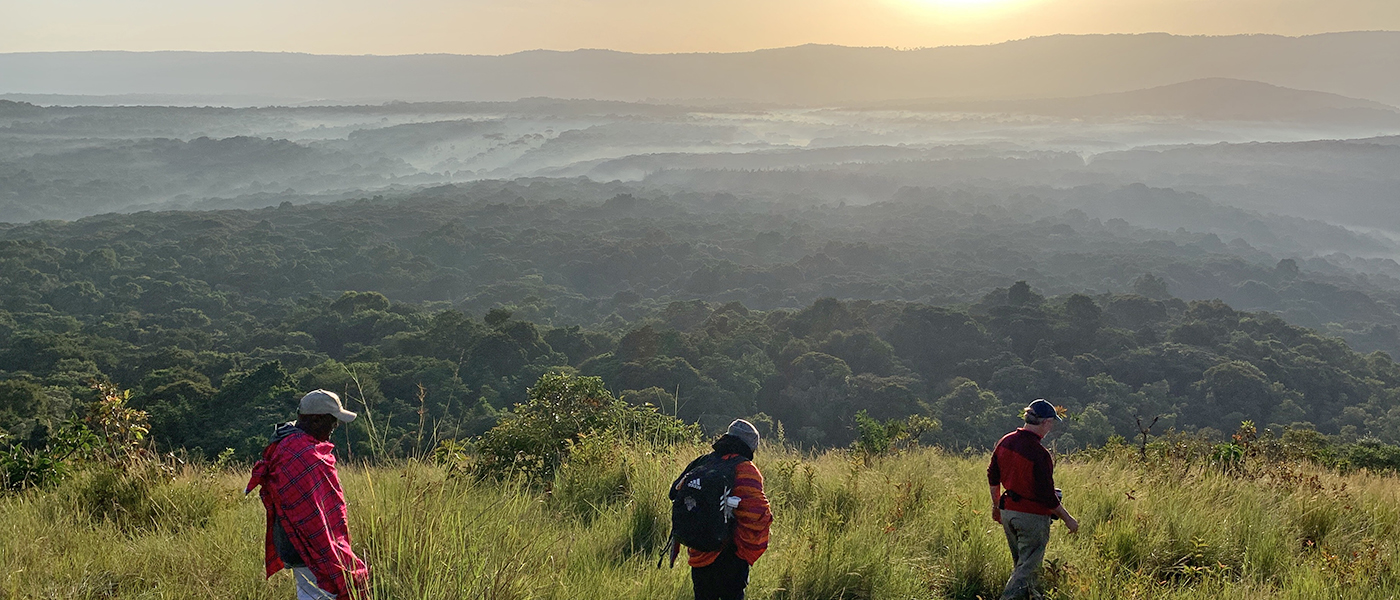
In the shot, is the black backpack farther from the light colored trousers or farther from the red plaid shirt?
the light colored trousers

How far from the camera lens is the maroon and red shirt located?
4918 millimetres

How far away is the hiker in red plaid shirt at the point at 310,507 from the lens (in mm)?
3641

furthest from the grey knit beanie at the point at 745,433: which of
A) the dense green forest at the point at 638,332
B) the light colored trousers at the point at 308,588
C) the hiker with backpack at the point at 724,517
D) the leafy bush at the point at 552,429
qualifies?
the leafy bush at the point at 552,429

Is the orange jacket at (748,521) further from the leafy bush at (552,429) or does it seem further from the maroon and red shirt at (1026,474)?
the leafy bush at (552,429)

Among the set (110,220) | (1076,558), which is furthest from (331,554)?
(110,220)

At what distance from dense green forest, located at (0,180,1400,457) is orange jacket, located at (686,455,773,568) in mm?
1605

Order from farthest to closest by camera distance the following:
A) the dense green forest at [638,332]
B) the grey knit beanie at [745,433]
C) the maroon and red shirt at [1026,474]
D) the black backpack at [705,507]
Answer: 1. the dense green forest at [638,332]
2. the maroon and red shirt at [1026,474]
3. the grey knit beanie at [745,433]
4. the black backpack at [705,507]

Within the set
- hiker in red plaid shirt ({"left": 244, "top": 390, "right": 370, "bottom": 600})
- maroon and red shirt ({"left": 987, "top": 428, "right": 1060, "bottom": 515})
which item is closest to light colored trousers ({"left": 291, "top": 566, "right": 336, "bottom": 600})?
hiker in red plaid shirt ({"left": 244, "top": 390, "right": 370, "bottom": 600})

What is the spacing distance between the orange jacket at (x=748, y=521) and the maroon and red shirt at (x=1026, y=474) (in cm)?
164

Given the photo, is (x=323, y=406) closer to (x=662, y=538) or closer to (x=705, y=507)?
(x=705, y=507)

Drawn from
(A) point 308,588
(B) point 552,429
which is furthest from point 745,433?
(B) point 552,429

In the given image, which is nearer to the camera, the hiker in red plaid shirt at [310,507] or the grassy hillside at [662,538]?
the hiker in red plaid shirt at [310,507]

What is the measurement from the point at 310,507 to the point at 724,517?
1.95m

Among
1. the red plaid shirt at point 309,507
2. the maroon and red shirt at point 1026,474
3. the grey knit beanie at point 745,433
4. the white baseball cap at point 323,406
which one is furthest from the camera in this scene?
the maroon and red shirt at point 1026,474
